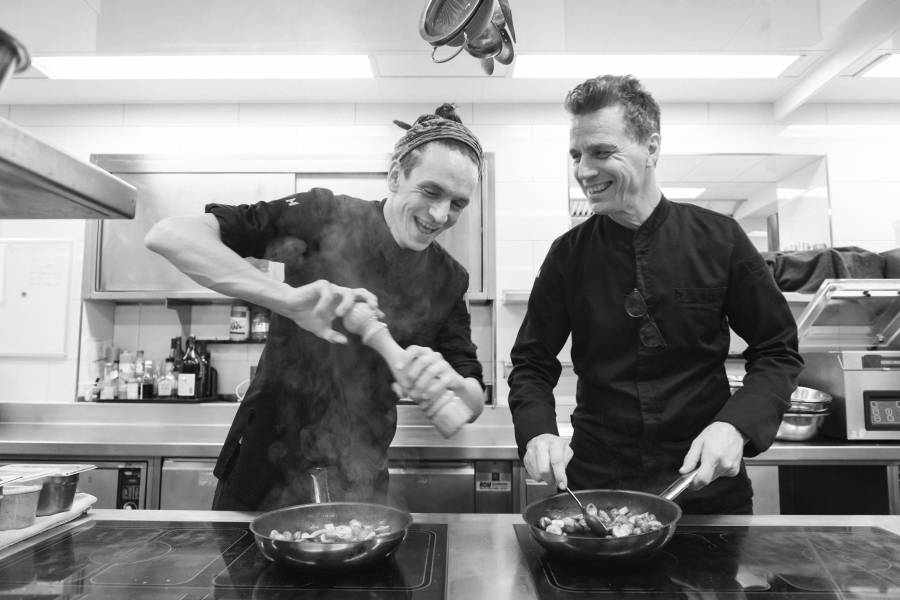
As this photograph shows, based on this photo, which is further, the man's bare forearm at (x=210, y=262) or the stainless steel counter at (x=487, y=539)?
the man's bare forearm at (x=210, y=262)

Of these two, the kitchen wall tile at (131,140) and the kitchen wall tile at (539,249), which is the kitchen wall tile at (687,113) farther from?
the kitchen wall tile at (131,140)

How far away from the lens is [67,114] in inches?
133

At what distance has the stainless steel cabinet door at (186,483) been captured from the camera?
257cm

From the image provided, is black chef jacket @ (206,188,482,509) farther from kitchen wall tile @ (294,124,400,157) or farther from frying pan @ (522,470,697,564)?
kitchen wall tile @ (294,124,400,157)

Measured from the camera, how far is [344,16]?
229 centimetres

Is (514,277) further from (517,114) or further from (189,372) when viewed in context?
(189,372)

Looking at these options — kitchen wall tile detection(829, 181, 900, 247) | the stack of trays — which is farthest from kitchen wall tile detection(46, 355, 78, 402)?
kitchen wall tile detection(829, 181, 900, 247)

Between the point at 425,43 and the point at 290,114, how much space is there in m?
1.47

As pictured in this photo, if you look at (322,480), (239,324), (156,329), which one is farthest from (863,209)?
(156,329)

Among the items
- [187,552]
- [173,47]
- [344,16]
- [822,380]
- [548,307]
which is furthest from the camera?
[822,380]

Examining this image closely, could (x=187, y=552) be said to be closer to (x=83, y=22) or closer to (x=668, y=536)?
(x=668, y=536)

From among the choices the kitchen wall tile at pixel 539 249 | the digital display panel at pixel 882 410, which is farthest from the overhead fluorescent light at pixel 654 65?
the digital display panel at pixel 882 410

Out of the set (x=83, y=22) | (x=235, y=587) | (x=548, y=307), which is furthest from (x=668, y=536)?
(x=83, y=22)

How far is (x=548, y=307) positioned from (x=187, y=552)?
1.16 m
